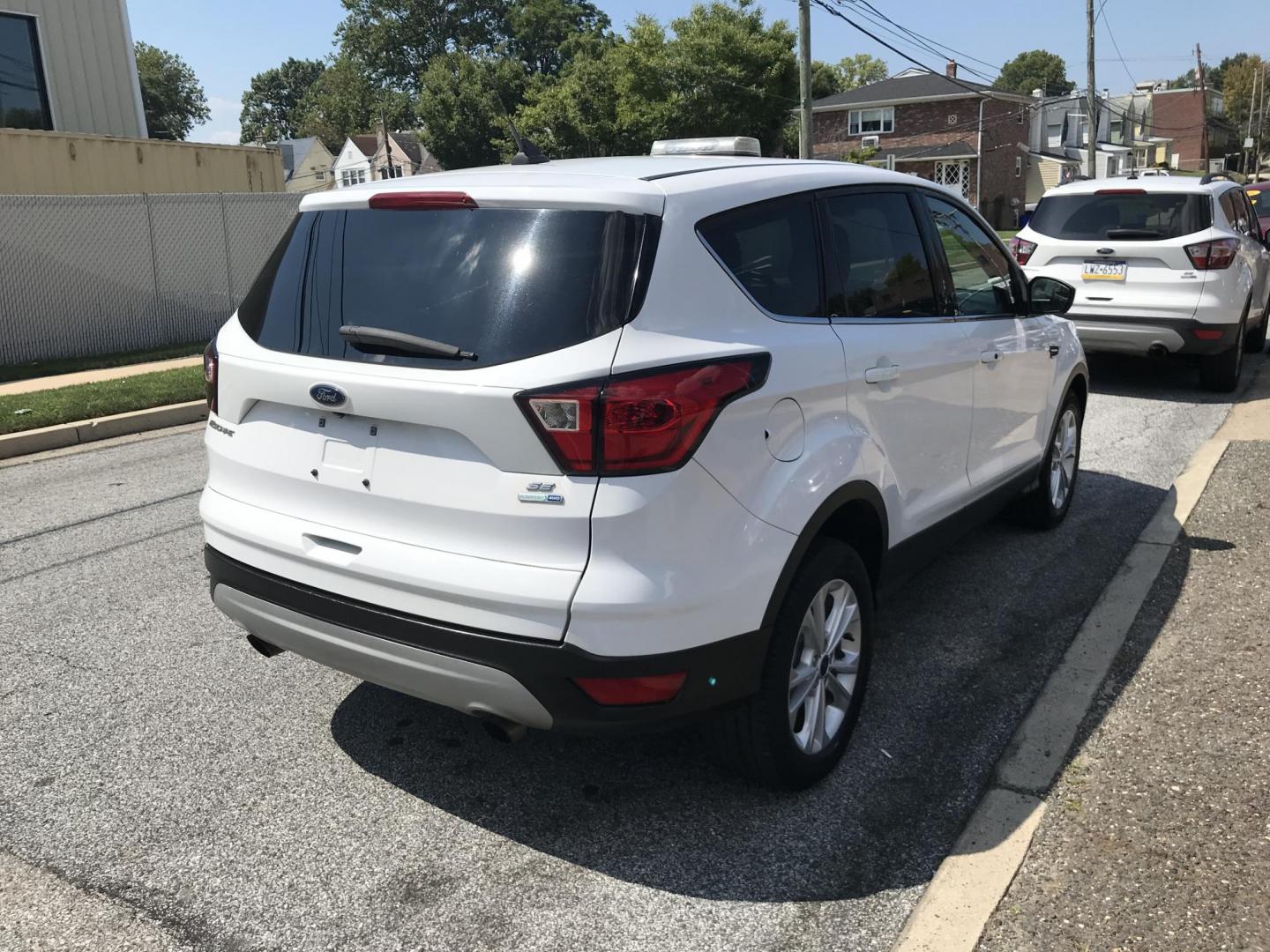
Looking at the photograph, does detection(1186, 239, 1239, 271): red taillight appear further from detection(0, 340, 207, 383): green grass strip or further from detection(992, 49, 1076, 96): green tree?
detection(992, 49, 1076, 96): green tree

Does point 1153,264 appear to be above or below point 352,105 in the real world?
below

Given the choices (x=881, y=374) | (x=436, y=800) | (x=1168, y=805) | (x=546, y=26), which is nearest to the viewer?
(x=1168, y=805)

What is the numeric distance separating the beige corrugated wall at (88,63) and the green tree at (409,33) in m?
79.8

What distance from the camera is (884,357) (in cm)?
373

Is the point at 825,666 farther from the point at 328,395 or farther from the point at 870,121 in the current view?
the point at 870,121

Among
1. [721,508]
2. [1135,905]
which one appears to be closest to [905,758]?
[1135,905]

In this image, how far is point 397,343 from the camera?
2.99 metres

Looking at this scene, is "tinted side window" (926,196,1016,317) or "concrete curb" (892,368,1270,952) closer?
"concrete curb" (892,368,1270,952)

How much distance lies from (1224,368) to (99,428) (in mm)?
9768

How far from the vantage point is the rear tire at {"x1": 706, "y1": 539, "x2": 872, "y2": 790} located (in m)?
3.14

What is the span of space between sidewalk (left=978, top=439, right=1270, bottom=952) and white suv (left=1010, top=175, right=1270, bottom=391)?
4979mm

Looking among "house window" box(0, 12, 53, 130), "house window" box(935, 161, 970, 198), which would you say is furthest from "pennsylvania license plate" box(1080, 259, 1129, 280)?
"house window" box(935, 161, 970, 198)

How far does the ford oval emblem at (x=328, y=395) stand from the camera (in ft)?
10.0

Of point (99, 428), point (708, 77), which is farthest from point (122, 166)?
point (708, 77)
